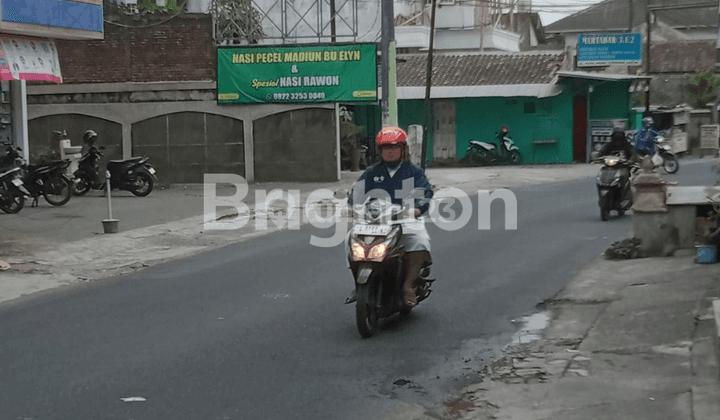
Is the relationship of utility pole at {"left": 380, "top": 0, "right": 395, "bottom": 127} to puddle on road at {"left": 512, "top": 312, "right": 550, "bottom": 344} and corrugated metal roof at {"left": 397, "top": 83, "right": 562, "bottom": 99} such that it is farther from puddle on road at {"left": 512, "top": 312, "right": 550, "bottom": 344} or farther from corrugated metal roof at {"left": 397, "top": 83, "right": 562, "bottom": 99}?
puddle on road at {"left": 512, "top": 312, "right": 550, "bottom": 344}

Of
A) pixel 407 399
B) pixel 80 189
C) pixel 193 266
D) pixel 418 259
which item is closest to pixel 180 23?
pixel 80 189

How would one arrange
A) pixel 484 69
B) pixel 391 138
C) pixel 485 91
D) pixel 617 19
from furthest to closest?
pixel 617 19 < pixel 484 69 < pixel 485 91 < pixel 391 138

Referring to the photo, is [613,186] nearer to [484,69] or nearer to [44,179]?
[44,179]

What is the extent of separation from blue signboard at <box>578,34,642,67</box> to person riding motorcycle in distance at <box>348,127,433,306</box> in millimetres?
33489

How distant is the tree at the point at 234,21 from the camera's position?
29.4 meters

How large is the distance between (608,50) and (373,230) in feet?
116

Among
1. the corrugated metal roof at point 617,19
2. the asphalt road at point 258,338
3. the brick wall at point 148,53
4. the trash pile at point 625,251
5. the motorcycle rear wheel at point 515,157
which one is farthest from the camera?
the corrugated metal roof at point 617,19

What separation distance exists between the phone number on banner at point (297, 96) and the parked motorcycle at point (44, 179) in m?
8.76

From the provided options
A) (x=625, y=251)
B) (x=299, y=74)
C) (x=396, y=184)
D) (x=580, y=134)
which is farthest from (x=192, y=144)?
(x=396, y=184)

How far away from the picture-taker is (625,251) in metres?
12.5

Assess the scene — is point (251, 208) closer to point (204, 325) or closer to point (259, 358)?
point (204, 325)

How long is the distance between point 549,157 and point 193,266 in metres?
27.2

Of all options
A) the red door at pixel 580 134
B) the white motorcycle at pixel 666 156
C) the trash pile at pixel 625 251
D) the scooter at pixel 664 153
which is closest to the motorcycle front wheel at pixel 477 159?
the red door at pixel 580 134

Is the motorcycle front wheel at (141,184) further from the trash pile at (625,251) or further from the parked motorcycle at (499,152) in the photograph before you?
the parked motorcycle at (499,152)
